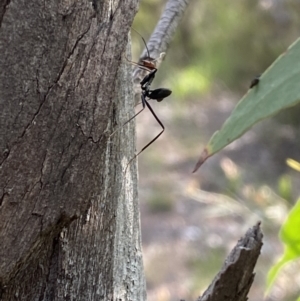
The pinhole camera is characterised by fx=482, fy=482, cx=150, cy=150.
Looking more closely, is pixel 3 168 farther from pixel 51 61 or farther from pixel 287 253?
pixel 287 253

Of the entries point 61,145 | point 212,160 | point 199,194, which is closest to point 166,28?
point 61,145

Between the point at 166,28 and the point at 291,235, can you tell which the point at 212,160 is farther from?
the point at 291,235

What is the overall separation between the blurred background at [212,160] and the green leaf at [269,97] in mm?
1452

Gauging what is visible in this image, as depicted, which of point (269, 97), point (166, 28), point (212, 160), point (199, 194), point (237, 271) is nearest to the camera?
point (269, 97)

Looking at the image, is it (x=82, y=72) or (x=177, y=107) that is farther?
(x=177, y=107)

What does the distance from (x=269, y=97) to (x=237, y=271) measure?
19 cm

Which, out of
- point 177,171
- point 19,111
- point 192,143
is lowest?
point 19,111

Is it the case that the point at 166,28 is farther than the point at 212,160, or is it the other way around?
the point at 212,160

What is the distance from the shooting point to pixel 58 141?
0.42m

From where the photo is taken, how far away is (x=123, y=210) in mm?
500

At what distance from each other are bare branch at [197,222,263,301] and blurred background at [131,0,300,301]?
1.33 m

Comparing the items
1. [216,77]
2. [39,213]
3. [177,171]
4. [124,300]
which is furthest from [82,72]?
[177,171]

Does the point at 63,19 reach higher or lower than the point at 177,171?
lower

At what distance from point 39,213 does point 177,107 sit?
3.19 m
